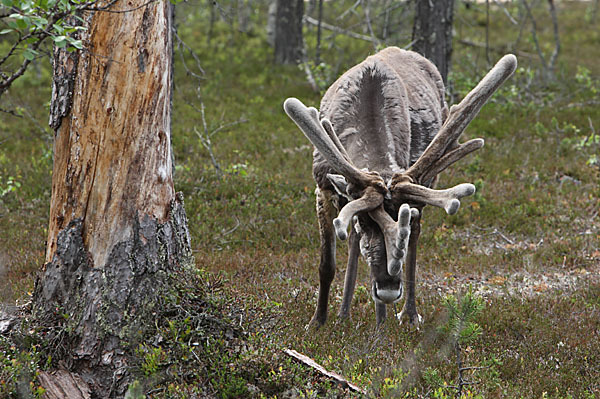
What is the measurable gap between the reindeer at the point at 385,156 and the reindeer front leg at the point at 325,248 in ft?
0.03

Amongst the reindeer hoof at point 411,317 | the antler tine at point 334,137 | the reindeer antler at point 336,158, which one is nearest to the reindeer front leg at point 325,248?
the antler tine at point 334,137

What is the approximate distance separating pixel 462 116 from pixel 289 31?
14240mm

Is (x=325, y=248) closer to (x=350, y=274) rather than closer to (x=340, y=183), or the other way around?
(x=350, y=274)

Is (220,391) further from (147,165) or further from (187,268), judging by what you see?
(147,165)

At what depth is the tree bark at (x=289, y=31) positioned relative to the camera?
1812cm

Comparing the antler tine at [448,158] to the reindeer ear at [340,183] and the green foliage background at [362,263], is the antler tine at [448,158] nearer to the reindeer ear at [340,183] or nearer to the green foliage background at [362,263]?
the reindeer ear at [340,183]

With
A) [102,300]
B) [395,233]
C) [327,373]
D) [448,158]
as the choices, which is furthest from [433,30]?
[102,300]

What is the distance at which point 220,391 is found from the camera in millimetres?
4191

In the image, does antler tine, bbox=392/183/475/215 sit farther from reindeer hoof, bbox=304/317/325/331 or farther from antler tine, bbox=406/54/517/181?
reindeer hoof, bbox=304/317/325/331

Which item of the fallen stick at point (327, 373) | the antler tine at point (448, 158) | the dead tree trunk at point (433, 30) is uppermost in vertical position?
the dead tree trunk at point (433, 30)

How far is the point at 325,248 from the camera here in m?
6.13

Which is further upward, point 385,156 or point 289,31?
point 289,31

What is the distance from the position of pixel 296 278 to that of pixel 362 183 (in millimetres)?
2809

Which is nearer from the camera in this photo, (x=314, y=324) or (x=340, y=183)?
(x=340, y=183)
